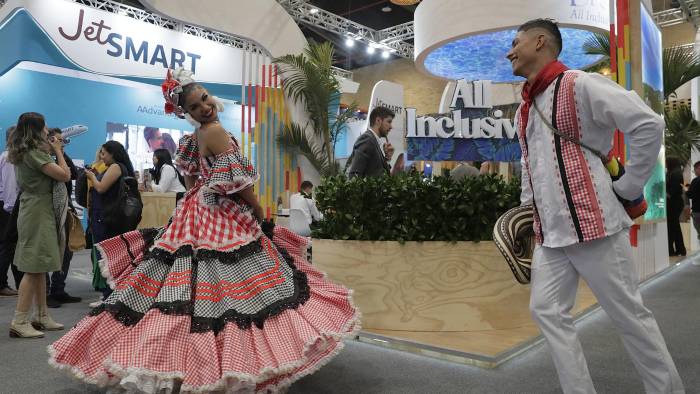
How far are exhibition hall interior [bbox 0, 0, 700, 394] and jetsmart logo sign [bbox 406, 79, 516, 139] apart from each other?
18 millimetres

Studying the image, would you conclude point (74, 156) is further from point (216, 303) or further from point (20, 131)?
point (216, 303)

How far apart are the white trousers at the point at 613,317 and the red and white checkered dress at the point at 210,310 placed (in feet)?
2.64

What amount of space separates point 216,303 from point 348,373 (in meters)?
0.86

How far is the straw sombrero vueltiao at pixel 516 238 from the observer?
6.64 feet

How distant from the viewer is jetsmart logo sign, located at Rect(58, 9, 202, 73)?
29.0ft

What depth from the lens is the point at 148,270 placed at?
85.4 inches

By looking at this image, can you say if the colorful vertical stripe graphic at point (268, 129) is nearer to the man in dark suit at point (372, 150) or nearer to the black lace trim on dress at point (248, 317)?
the man in dark suit at point (372, 150)

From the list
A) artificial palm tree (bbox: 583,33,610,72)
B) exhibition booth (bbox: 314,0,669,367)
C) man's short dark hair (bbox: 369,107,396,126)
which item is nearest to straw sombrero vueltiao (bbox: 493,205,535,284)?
exhibition booth (bbox: 314,0,669,367)

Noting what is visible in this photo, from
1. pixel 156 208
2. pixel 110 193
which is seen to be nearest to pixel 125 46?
pixel 156 208

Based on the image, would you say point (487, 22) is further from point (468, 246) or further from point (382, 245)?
point (382, 245)

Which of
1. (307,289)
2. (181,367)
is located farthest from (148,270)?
(307,289)

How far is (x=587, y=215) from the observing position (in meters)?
1.74

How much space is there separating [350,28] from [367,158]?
12846mm

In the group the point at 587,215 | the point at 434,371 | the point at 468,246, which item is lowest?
the point at 434,371
